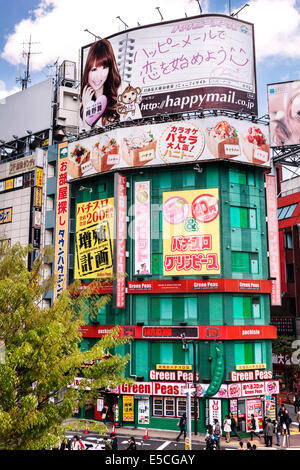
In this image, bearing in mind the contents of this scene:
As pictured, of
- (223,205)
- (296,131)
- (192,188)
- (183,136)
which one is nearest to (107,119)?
(183,136)

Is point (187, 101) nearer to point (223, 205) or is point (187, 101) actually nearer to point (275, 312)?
point (223, 205)

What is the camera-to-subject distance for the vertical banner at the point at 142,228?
3909cm

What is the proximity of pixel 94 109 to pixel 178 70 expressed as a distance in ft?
30.1

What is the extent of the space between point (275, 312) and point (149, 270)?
25033mm

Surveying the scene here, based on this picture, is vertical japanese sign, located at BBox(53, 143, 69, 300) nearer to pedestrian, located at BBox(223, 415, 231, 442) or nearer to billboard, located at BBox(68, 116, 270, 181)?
billboard, located at BBox(68, 116, 270, 181)

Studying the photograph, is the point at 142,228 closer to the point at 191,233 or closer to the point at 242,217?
the point at 191,233

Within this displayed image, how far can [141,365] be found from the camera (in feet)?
124

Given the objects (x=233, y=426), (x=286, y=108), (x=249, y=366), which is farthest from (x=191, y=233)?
(x=286, y=108)

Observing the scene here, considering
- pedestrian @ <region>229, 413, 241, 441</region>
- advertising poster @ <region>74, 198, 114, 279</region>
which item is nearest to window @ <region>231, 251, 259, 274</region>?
advertising poster @ <region>74, 198, 114, 279</region>

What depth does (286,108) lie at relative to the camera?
5119cm

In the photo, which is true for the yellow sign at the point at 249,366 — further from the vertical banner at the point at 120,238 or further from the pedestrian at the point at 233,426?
the vertical banner at the point at 120,238

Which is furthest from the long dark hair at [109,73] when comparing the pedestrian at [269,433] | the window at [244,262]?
the pedestrian at [269,433]

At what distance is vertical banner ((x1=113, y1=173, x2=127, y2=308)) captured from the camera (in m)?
38.2

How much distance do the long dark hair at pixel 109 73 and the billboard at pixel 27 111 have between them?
7.24 metres
